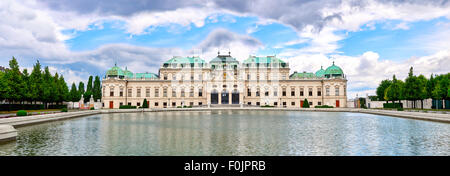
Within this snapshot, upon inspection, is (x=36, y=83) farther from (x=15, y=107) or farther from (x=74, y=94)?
(x=74, y=94)

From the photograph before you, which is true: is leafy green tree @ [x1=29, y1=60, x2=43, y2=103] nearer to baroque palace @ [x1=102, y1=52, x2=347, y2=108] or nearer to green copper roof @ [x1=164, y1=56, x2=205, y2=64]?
baroque palace @ [x1=102, y1=52, x2=347, y2=108]

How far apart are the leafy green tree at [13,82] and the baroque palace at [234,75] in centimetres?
3553

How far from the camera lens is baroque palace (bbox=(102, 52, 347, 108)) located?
85.9m

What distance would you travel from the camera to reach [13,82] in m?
48.9

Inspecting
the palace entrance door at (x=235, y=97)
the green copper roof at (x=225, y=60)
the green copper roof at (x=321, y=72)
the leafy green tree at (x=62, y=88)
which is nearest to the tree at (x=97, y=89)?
the leafy green tree at (x=62, y=88)

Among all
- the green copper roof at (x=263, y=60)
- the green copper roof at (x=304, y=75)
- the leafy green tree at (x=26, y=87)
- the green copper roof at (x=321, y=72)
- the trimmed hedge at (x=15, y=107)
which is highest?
the green copper roof at (x=263, y=60)

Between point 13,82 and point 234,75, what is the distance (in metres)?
51.2

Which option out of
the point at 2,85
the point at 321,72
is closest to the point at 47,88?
the point at 2,85

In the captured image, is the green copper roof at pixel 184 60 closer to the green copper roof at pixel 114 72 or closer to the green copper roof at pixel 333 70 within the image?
the green copper roof at pixel 114 72

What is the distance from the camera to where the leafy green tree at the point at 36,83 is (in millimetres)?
55666

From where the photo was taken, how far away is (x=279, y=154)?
13.6 m
